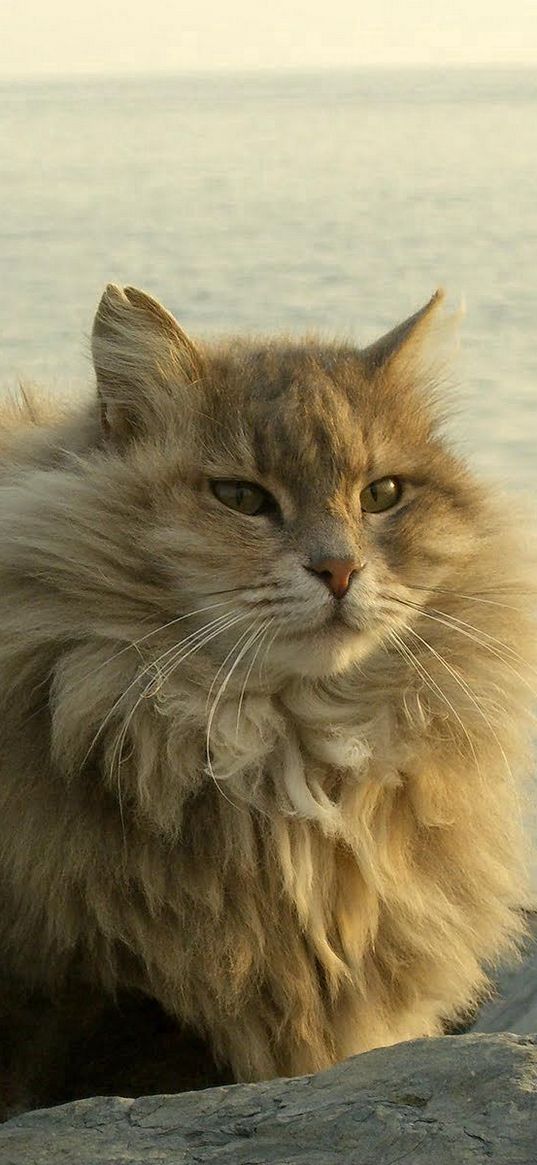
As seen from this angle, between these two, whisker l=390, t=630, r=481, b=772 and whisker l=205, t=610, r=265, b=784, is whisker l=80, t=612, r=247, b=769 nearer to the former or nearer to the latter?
whisker l=205, t=610, r=265, b=784

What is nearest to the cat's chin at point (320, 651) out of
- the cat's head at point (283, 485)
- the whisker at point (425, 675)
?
the cat's head at point (283, 485)

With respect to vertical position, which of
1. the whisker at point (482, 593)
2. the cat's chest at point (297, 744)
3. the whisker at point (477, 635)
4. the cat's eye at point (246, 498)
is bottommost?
the cat's chest at point (297, 744)

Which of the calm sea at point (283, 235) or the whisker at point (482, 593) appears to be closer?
the whisker at point (482, 593)

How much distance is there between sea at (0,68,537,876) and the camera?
6840 mm

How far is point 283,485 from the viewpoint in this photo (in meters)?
2.67

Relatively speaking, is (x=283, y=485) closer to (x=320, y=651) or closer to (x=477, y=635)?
(x=320, y=651)

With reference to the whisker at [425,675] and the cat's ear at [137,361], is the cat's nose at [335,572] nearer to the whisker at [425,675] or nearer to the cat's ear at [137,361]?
the whisker at [425,675]

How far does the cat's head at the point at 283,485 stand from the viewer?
2588 mm

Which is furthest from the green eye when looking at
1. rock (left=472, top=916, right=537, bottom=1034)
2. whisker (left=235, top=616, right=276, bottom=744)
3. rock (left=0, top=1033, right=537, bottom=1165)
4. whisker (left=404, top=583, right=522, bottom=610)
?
rock (left=472, top=916, right=537, bottom=1034)

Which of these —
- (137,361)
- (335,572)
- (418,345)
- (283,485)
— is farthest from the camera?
(418,345)

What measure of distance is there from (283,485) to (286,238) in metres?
8.55

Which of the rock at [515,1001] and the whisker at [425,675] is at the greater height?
the whisker at [425,675]

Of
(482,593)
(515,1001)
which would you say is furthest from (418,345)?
(515,1001)

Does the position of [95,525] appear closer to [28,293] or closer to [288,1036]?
[288,1036]
